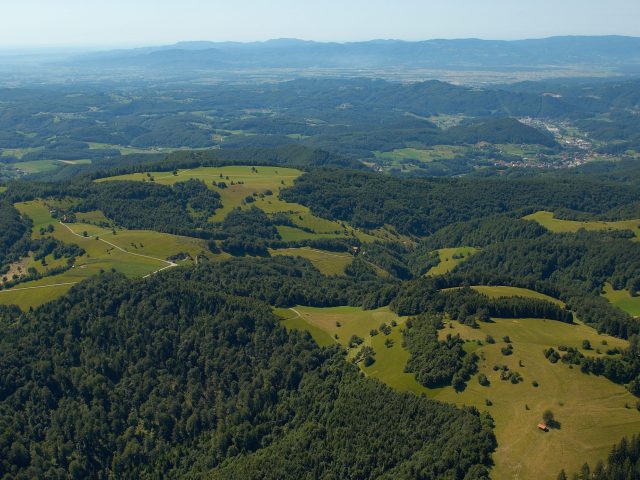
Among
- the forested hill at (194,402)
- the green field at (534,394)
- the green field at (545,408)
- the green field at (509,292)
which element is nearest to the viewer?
the green field at (545,408)

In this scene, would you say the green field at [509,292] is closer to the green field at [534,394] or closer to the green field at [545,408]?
the green field at [534,394]

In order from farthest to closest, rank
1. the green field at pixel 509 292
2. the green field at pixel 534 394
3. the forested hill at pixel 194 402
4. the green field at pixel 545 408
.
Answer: the green field at pixel 509 292, the forested hill at pixel 194 402, the green field at pixel 534 394, the green field at pixel 545 408

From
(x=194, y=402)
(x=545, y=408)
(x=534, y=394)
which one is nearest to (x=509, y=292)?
(x=534, y=394)

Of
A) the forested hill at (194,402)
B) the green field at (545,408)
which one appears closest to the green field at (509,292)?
the green field at (545,408)

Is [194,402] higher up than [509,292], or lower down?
lower down

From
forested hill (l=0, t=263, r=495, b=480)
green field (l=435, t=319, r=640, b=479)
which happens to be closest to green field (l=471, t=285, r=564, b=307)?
green field (l=435, t=319, r=640, b=479)

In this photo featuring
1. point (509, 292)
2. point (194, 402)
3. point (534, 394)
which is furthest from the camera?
point (509, 292)

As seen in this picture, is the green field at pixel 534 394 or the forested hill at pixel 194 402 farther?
the forested hill at pixel 194 402

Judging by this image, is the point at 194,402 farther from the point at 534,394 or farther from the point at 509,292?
the point at 509,292
